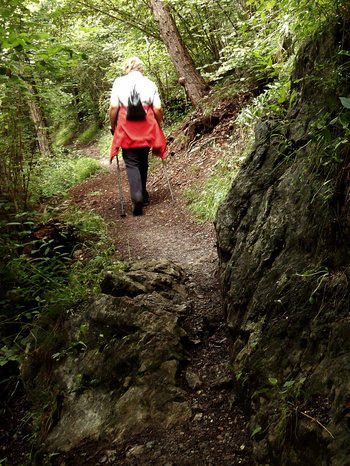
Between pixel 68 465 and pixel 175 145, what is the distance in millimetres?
7964

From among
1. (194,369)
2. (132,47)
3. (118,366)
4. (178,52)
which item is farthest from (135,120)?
(132,47)

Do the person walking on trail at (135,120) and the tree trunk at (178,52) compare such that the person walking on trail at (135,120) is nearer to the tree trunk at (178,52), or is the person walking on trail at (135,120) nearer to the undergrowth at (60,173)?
the tree trunk at (178,52)

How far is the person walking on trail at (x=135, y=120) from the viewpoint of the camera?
593cm

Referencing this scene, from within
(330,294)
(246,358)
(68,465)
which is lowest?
(68,465)

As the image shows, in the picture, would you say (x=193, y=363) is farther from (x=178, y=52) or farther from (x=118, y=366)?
(x=178, y=52)

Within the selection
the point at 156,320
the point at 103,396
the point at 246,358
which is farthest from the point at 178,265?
the point at 246,358

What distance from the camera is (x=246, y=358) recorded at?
6.97ft

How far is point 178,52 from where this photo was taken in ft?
30.3

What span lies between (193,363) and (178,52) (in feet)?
28.7

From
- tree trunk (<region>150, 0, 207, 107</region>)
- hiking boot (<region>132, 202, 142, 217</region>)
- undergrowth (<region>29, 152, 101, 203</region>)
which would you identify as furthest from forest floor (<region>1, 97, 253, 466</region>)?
tree trunk (<region>150, 0, 207, 107</region>)

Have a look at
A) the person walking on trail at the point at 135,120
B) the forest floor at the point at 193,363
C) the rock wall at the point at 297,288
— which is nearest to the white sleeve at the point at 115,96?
the person walking on trail at the point at 135,120

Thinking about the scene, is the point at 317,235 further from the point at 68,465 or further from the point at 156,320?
the point at 68,465

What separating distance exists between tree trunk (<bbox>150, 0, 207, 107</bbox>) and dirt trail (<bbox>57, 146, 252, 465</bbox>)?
478 cm

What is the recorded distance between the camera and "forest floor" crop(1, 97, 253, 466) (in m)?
2.00
